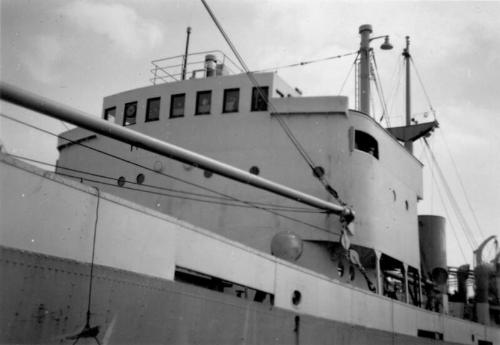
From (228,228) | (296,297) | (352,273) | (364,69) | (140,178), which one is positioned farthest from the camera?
(364,69)

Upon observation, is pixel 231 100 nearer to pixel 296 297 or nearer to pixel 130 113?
pixel 130 113

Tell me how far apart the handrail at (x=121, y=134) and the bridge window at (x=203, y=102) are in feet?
12.2

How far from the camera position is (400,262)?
1388 centimetres

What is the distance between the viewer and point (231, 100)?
13.0 m

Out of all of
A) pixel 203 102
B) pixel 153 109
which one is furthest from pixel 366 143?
pixel 153 109

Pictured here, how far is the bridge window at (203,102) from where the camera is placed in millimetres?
13164

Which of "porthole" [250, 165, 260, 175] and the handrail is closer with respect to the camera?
the handrail

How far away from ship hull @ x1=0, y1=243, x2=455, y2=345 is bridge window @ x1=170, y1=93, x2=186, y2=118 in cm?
644

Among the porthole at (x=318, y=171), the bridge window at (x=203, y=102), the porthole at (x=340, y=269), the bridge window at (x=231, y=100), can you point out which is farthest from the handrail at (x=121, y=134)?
the bridge window at (x=203, y=102)

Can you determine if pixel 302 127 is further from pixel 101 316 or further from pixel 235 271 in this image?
pixel 101 316

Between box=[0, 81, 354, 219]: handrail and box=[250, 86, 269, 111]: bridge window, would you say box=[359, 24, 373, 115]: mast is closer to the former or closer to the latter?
box=[250, 86, 269, 111]: bridge window

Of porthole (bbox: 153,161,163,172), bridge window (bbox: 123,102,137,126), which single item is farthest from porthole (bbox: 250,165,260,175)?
bridge window (bbox: 123,102,137,126)

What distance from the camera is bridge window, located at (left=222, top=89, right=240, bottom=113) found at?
1291 centimetres

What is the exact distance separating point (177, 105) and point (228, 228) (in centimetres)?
360
